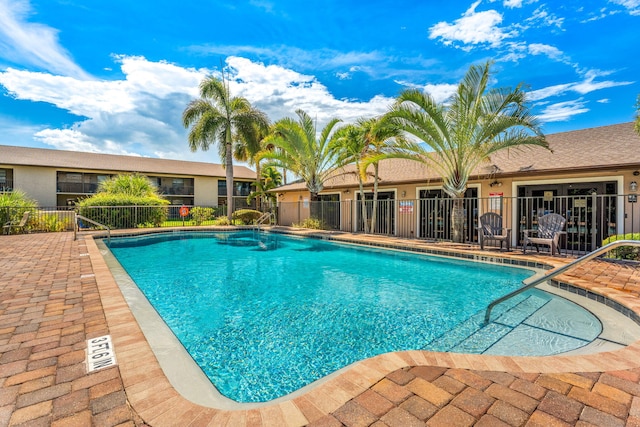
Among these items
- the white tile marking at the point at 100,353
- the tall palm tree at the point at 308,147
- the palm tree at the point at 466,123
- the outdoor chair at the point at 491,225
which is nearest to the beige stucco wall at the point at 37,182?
the tall palm tree at the point at 308,147

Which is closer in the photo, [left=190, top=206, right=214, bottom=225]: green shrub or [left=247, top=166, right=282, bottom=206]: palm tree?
[left=190, top=206, right=214, bottom=225]: green shrub

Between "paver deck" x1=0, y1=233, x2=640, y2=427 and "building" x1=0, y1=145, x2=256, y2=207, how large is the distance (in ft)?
82.9

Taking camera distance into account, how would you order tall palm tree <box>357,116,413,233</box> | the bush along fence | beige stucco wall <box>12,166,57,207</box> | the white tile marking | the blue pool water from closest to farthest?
the white tile marking < the blue pool water < the bush along fence < tall palm tree <box>357,116,413,233</box> < beige stucco wall <box>12,166,57,207</box>

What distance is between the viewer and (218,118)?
741 inches

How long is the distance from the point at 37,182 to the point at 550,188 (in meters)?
35.2

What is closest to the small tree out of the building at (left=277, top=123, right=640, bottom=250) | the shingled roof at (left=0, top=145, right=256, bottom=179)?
the shingled roof at (left=0, top=145, right=256, bottom=179)

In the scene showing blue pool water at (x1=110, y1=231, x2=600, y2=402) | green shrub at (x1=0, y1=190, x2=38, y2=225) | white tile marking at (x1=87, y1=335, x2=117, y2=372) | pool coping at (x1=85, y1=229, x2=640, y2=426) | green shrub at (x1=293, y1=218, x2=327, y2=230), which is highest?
green shrub at (x1=0, y1=190, x2=38, y2=225)

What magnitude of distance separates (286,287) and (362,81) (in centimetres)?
1408

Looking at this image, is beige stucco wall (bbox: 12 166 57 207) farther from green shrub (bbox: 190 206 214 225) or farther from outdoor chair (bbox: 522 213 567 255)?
outdoor chair (bbox: 522 213 567 255)

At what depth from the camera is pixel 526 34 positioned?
981cm

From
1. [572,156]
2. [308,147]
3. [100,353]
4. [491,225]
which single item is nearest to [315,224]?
[308,147]

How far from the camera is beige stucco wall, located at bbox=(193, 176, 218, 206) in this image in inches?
1249

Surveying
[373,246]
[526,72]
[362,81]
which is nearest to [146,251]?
[373,246]

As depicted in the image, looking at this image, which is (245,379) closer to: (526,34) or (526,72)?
(526,34)
